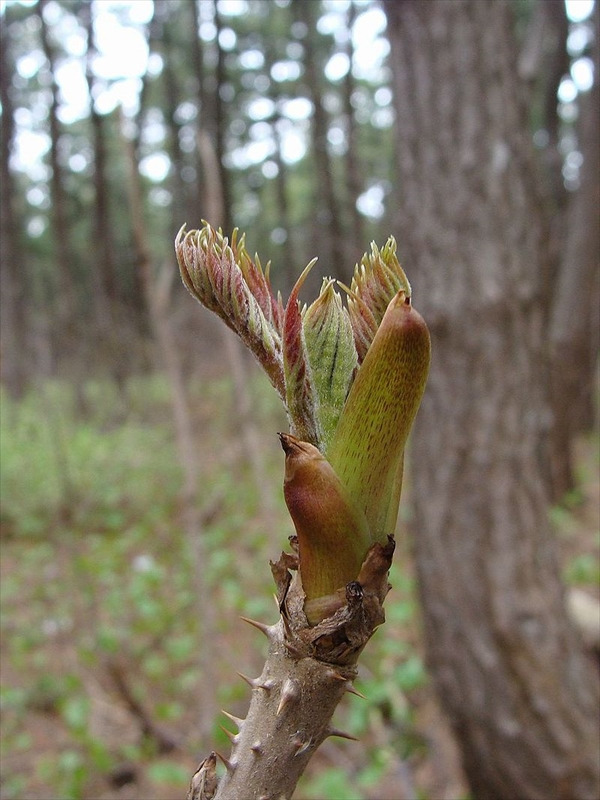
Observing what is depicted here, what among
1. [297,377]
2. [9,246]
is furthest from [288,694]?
[9,246]

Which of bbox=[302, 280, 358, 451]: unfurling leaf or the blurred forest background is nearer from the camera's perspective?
bbox=[302, 280, 358, 451]: unfurling leaf

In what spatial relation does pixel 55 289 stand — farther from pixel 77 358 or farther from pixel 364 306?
pixel 364 306

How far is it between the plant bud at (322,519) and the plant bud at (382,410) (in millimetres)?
13

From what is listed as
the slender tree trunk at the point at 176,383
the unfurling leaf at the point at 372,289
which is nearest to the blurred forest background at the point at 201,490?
the slender tree trunk at the point at 176,383

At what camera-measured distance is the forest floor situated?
3.73 m

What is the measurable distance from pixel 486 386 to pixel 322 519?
2.50 metres

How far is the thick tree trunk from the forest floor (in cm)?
76

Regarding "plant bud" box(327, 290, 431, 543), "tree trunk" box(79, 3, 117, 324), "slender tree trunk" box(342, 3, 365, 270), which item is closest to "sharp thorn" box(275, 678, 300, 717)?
"plant bud" box(327, 290, 431, 543)

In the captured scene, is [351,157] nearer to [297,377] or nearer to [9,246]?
[9,246]

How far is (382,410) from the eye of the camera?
1.59 ft

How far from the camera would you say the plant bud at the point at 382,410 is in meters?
0.48

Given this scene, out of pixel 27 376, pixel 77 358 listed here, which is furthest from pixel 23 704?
pixel 27 376

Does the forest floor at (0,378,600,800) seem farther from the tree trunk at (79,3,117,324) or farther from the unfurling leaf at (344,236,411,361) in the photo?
the unfurling leaf at (344,236,411,361)

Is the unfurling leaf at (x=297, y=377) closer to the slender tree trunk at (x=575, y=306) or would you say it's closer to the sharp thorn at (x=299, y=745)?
the sharp thorn at (x=299, y=745)
